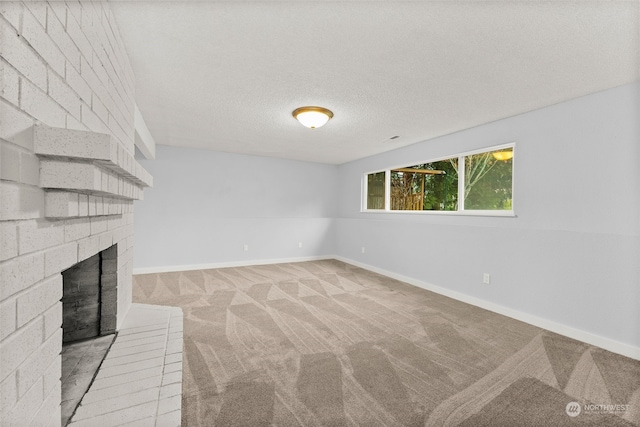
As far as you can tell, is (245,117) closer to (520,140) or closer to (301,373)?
(301,373)

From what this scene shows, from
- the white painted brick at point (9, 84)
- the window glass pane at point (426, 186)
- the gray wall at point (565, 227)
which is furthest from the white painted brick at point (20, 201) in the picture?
the window glass pane at point (426, 186)

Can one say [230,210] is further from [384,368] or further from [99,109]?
[384,368]

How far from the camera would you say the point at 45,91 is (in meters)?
0.98

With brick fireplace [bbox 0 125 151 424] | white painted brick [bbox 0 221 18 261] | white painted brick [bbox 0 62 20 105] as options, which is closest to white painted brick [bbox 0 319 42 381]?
brick fireplace [bbox 0 125 151 424]

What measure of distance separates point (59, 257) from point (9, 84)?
2.04 feet

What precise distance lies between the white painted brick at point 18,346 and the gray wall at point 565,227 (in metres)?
3.85

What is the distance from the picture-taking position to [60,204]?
3.37ft

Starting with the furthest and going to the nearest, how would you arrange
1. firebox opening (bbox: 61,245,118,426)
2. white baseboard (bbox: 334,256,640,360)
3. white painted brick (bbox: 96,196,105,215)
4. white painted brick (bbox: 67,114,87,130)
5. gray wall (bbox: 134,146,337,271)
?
gray wall (bbox: 134,146,337,271) → white baseboard (bbox: 334,256,640,360) → firebox opening (bbox: 61,245,118,426) → white painted brick (bbox: 96,196,105,215) → white painted brick (bbox: 67,114,87,130)

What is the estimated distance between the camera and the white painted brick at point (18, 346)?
0.77 meters

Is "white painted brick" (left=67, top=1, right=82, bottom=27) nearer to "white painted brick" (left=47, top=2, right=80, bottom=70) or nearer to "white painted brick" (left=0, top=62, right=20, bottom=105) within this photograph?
"white painted brick" (left=47, top=2, right=80, bottom=70)

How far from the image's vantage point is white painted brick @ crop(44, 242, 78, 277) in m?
1.00

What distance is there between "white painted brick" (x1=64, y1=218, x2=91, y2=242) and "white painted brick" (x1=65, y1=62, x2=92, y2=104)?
57 cm

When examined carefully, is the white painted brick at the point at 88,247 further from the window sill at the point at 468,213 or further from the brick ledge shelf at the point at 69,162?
the window sill at the point at 468,213

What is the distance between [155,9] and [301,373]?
8.26ft
